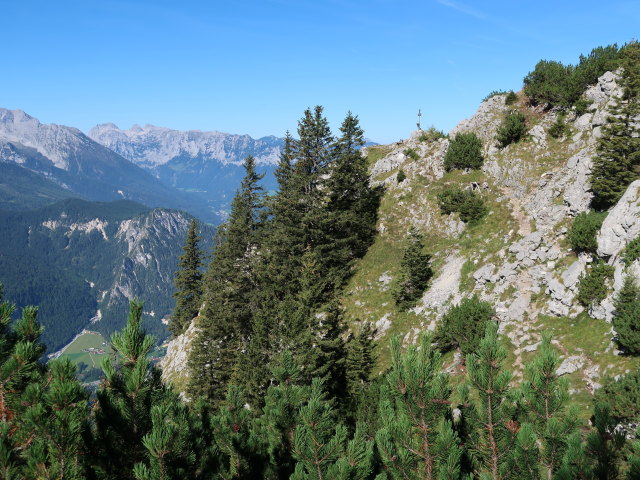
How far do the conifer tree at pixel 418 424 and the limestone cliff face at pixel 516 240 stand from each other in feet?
51.7

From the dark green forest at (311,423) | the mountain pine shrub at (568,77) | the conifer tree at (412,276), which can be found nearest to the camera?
the dark green forest at (311,423)

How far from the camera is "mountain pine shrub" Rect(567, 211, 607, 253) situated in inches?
926

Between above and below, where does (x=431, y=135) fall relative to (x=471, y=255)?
above

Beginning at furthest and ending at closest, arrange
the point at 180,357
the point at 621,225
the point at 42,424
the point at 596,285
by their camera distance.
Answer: the point at 180,357
the point at 621,225
the point at 596,285
the point at 42,424

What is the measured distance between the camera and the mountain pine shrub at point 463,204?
118ft

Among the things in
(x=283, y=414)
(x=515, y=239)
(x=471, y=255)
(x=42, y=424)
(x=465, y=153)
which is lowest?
(x=471, y=255)

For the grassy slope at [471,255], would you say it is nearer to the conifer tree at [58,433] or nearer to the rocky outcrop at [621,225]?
the rocky outcrop at [621,225]

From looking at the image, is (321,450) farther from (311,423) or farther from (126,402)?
(126,402)

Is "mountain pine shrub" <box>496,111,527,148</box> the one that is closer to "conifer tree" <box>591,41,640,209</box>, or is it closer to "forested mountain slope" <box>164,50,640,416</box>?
"forested mountain slope" <box>164,50,640,416</box>

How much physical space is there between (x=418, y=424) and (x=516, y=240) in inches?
1072

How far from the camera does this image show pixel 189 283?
5803cm

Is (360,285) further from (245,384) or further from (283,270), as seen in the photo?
(245,384)

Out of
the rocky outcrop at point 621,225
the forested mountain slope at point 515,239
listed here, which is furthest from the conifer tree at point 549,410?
the rocky outcrop at point 621,225

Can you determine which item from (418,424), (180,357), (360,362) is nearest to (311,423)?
(418,424)
